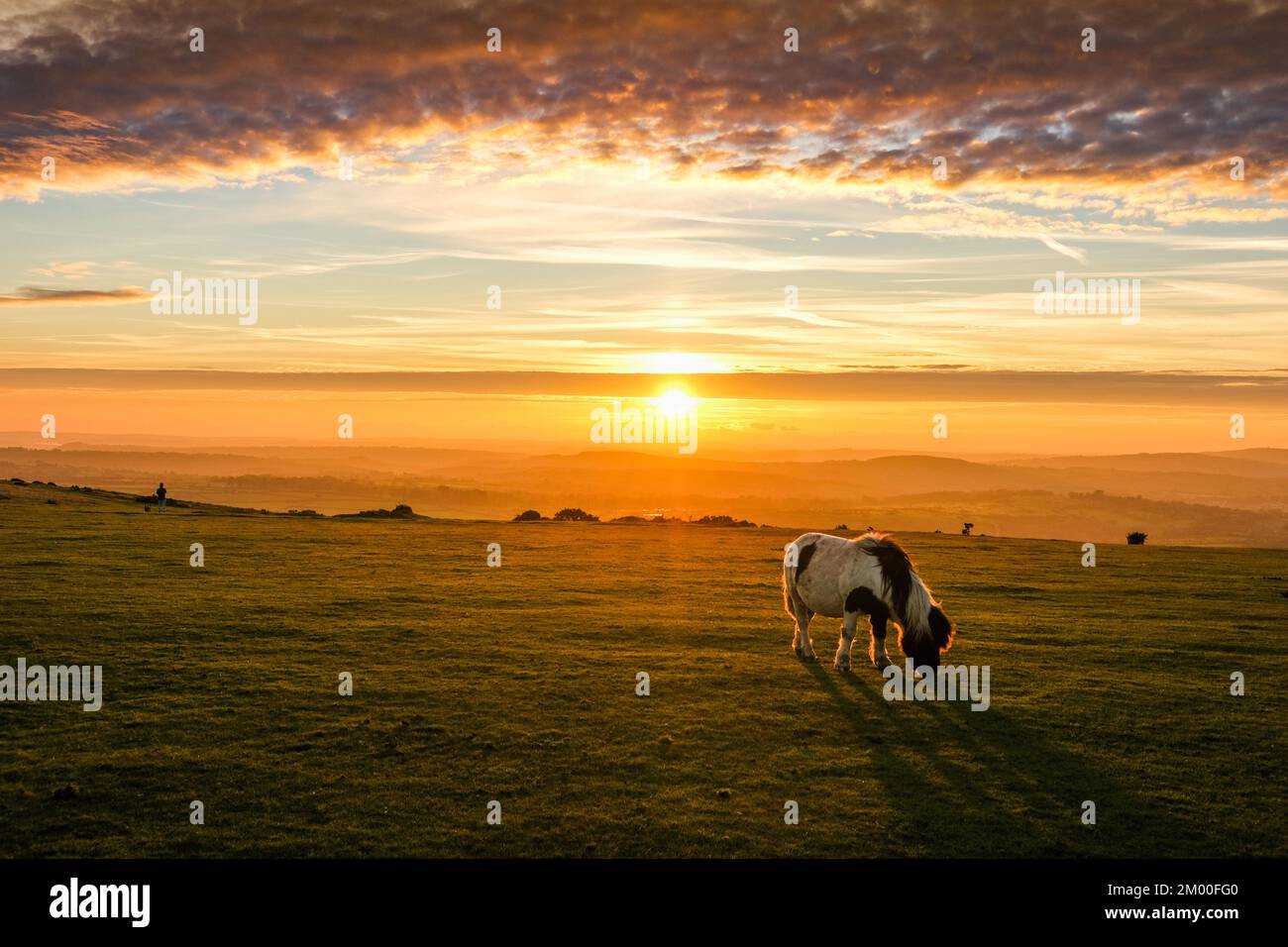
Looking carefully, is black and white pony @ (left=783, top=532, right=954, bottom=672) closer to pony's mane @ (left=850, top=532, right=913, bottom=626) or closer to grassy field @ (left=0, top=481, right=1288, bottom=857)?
pony's mane @ (left=850, top=532, right=913, bottom=626)

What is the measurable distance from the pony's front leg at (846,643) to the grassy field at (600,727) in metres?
0.30

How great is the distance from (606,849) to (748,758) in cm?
330

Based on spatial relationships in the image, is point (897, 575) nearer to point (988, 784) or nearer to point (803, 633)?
point (803, 633)

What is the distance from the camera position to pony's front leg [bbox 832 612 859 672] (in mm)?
16922

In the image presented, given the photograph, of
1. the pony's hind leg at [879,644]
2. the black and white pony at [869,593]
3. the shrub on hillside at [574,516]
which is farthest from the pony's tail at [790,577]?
the shrub on hillside at [574,516]

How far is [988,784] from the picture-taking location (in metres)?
11.3

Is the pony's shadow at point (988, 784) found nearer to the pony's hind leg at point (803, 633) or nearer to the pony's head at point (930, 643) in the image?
the pony's head at point (930, 643)

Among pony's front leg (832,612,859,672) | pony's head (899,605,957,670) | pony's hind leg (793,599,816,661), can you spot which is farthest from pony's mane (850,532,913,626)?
pony's hind leg (793,599,816,661)

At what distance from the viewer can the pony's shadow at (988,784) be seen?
9.76 m

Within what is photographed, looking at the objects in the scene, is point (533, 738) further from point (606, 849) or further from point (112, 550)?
point (112, 550)

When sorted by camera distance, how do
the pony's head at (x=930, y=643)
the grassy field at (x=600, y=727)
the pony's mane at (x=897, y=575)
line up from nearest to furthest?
the grassy field at (x=600, y=727)
the pony's head at (x=930, y=643)
the pony's mane at (x=897, y=575)

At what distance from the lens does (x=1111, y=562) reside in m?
36.8
